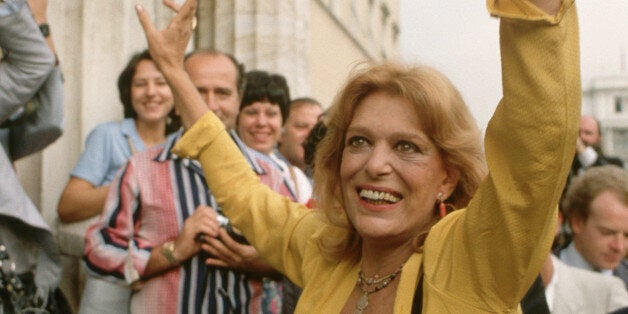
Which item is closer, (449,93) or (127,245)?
(449,93)

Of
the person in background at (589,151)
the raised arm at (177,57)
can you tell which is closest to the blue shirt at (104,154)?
the raised arm at (177,57)

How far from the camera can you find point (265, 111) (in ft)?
12.0

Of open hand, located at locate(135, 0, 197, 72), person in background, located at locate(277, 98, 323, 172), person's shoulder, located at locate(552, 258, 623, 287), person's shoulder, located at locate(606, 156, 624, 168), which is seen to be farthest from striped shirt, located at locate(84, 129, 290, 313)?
person's shoulder, located at locate(606, 156, 624, 168)

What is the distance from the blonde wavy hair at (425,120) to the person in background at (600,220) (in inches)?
65.5

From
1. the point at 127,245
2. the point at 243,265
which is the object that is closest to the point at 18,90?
the point at 127,245

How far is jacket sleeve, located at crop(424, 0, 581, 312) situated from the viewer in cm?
129

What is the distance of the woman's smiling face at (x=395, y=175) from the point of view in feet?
6.20

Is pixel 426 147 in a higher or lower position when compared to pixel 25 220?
higher

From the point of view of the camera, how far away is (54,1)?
4.16 metres

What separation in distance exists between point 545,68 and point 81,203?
2399 millimetres

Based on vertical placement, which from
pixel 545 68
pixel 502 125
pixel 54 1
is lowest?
pixel 502 125

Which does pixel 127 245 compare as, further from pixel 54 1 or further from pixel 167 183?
pixel 54 1

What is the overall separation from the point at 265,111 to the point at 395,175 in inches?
72.1

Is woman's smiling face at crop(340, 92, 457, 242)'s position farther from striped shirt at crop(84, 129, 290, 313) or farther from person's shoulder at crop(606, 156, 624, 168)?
person's shoulder at crop(606, 156, 624, 168)
